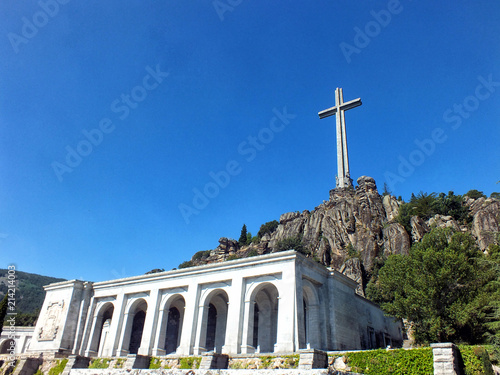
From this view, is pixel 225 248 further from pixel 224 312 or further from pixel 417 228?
pixel 224 312

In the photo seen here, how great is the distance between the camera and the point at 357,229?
71000 mm

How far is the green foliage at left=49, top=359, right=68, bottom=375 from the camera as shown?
3275 cm

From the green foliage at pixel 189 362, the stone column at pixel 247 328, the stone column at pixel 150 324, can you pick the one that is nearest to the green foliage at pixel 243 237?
the stone column at pixel 150 324

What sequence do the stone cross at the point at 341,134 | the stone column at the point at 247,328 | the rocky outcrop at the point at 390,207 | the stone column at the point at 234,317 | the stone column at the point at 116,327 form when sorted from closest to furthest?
the stone column at the point at 247,328
the stone column at the point at 234,317
the stone column at the point at 116,327
the rocky outcrop at the point at 390,207
the stone cross at the point at 341,134

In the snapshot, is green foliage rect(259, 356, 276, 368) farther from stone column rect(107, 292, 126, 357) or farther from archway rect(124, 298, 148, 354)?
stone column rect(107, 292, 126, 357)

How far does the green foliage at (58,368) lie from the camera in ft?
107

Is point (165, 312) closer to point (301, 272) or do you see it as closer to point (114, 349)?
point (114, 349)

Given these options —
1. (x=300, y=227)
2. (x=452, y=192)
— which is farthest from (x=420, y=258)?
(x=300, y=227)

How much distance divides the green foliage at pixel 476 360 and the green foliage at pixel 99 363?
2669 cm

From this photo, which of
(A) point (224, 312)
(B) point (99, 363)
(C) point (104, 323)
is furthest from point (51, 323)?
(A) point (224, 312)

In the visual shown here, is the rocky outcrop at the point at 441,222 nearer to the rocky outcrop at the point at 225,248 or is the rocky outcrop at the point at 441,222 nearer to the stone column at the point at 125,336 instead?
A: the rocky outcrop at the point at 225,248

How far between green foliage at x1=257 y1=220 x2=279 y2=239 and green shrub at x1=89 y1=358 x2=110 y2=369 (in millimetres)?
68199

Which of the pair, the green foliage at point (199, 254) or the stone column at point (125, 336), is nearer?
the stone column at point (125, 336)

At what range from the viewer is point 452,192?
7131 centimetres
